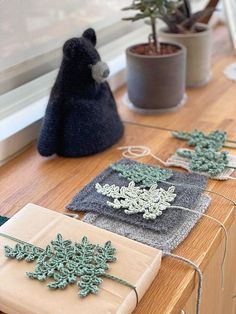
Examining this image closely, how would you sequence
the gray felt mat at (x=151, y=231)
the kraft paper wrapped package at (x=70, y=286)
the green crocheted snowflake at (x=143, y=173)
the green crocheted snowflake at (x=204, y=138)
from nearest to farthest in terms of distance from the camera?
the kraft paper wrapped package at (x=70, y=286)
the gray felt mat at (x=151, y=231)
the green crocheted snowflake at (x=143, y=173)
the green crocheted snowflake at (x=204, y=138)

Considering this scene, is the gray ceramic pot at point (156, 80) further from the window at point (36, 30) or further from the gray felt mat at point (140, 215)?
the gray felt mat at point (140, 215)

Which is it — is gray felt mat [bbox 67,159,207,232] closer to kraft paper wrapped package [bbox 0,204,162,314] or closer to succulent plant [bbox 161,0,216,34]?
kraft paper wrapped package [bbox 0,204,162,314]

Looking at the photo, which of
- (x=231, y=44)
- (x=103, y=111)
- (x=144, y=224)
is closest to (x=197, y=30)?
(x=231, y=44)

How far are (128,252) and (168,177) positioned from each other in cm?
20

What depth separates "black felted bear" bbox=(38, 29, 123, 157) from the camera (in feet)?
2.67

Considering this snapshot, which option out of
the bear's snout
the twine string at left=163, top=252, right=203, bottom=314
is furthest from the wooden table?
the bear's snout

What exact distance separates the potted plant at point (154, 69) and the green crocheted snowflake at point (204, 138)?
4.5 inches

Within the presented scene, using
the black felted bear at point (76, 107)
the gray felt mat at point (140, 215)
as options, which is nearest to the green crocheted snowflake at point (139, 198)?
the gray felt mat at point (140, 215)

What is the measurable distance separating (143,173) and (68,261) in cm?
24

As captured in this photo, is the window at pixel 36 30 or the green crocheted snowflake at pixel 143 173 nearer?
the green crocheted snowflake at pixel 143 173

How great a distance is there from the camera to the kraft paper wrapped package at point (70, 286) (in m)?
0.50

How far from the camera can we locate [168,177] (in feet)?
2.44

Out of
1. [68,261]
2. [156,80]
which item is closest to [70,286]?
[68,261]

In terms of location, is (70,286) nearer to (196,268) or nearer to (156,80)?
(196,268)
